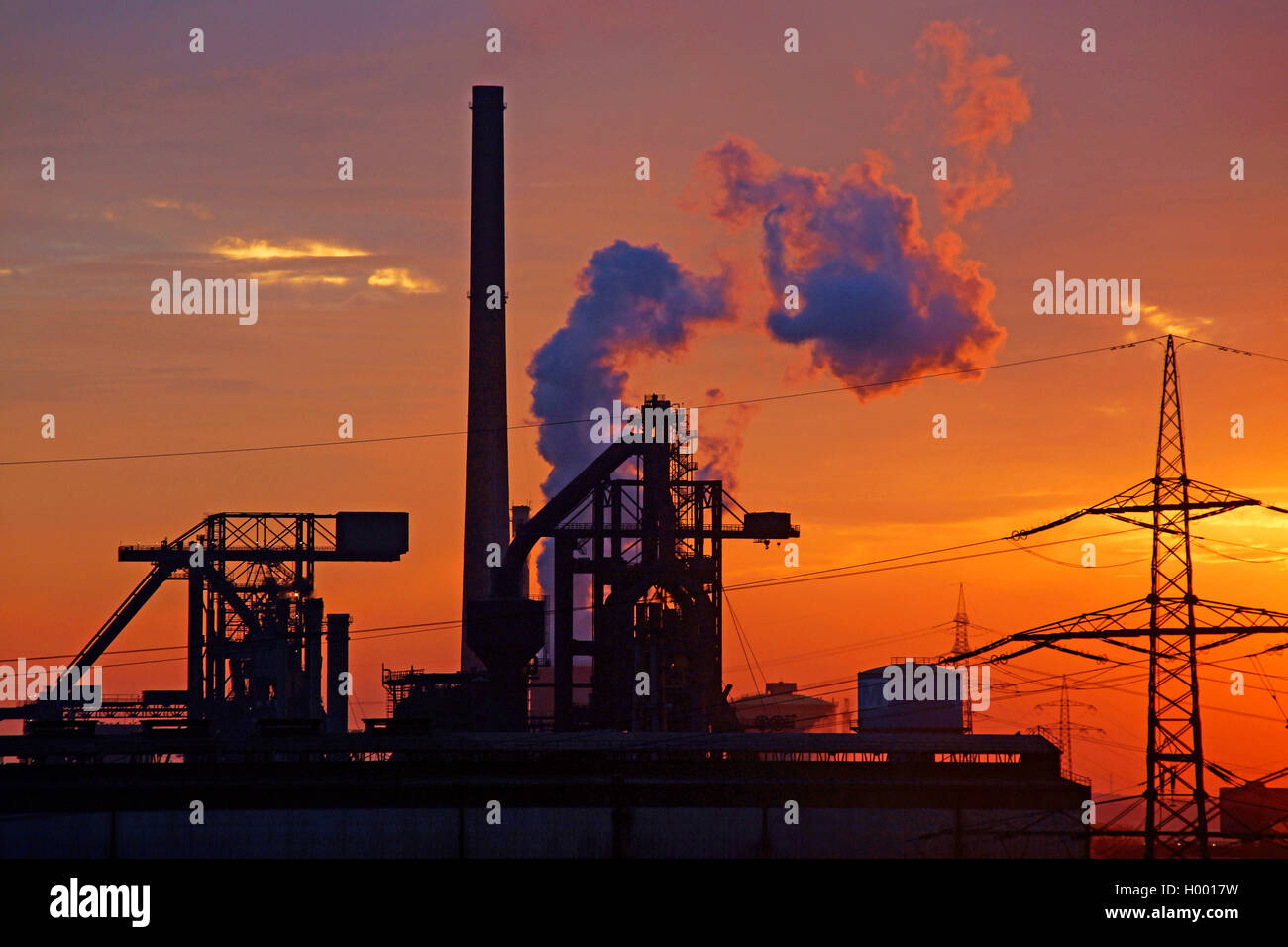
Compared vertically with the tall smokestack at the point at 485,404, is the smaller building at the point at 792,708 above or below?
below

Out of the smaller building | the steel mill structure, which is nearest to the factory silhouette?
the steel mill structure

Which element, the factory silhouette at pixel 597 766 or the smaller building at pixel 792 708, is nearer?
the factory silhouette at pixel 597 766

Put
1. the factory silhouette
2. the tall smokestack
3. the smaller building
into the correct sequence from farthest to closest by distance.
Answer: the smaller building, the tall smokestack, the factory silhouette

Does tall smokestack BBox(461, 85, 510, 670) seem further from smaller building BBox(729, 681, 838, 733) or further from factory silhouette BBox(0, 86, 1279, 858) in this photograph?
smaller building BBox(729, 681, 838, 733)

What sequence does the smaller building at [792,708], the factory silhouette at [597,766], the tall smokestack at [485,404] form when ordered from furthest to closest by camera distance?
the smaller building at [792,708] → the tall smokestack at [485,404] → the factory silhouette at [597,766]

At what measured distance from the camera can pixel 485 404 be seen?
104 metres

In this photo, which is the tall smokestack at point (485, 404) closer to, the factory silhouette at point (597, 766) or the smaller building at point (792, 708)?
the factory silhouette at point (597, 766)

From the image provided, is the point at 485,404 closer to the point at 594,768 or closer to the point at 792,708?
the point at 594,768

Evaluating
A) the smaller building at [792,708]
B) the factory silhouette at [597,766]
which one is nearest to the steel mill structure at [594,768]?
the factory silhouette at [597,766]

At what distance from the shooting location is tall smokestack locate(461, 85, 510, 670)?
10375cm

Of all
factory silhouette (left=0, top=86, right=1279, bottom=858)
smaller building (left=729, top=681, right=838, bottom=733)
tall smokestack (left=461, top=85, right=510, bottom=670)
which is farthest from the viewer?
smaller building (left=729, top=681, right=838, bottom=733)

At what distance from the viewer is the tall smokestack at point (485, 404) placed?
103750mm

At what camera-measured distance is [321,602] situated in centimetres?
11119
